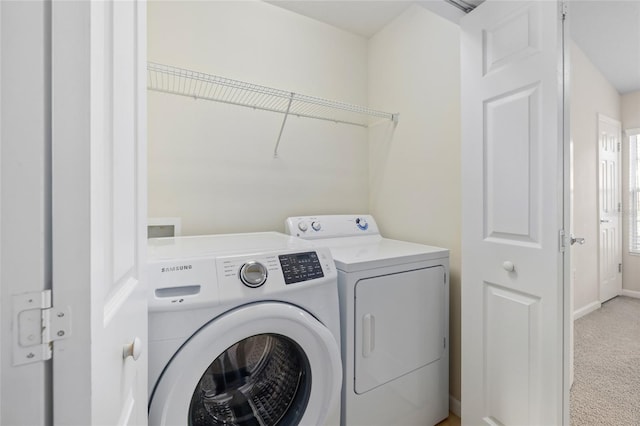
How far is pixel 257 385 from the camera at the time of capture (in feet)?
4.01

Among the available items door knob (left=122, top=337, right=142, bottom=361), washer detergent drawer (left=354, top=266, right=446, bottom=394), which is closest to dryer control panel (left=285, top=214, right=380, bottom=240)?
Result: washer detergent drawer (left=354, top=266, right=446, bottom=394)

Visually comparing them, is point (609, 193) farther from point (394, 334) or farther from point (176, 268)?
point (176, 268)

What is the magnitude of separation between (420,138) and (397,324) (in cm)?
119

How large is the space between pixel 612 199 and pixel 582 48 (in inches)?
45.0

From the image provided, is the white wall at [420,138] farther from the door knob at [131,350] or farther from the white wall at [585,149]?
the door knob at [131,350]

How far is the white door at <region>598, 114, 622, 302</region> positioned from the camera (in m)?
2.18

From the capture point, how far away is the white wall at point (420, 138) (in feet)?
5.60

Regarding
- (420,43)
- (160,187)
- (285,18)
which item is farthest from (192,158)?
(420,43)

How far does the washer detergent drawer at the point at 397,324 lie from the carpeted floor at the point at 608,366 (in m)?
0.85

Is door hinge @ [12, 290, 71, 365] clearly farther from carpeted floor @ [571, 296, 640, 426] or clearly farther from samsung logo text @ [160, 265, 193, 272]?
carpeted floor @ [571, 296, 640, 426]

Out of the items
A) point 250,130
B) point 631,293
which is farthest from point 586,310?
point 250,130

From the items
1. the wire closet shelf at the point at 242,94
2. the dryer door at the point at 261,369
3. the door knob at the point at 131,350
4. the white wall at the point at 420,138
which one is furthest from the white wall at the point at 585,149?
the door knob at the point at 131,350

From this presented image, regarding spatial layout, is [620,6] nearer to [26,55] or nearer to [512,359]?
[512,359]

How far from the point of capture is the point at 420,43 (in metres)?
1.93
